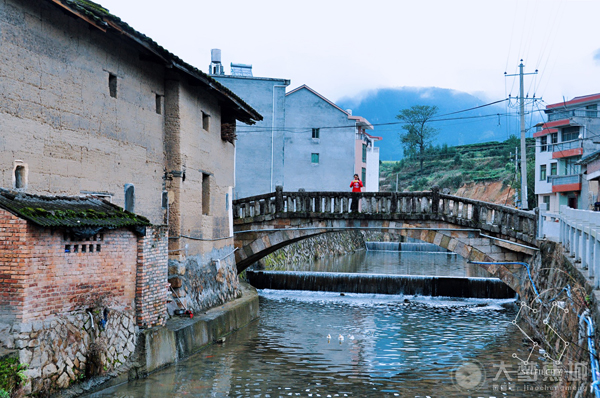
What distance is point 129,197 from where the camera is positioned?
1339 cm

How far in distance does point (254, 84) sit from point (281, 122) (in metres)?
2.89

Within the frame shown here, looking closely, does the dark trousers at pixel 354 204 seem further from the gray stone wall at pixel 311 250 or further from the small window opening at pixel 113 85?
the gray stone wall at pixel 311 250

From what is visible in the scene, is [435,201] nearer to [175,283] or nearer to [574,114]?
[175,283]

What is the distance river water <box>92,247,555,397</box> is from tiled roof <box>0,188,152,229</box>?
3061 millimetres

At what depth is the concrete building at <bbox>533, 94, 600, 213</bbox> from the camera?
3997 cm

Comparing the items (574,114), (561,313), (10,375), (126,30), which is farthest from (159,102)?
(574,114)

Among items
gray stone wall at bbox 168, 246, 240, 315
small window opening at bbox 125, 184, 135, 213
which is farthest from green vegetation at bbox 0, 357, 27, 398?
gray stone wall at bbox 168, 246, 240, 315

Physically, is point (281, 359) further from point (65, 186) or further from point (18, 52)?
point (18, 52)

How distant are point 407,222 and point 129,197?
10.7 m

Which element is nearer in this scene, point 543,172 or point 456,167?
point 543,172

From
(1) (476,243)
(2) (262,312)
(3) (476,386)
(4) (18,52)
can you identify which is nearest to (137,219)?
(4) (18,52)

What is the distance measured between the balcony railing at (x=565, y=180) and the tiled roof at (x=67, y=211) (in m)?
34.5

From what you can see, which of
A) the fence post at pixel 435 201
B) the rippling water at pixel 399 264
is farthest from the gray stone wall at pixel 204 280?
the rippling water at pixel 399 264

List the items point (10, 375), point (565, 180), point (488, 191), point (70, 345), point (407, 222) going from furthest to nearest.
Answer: point (488, 191)
point (565, 180)
point (407, 222)
point (70, 345)
point (10, 375)
